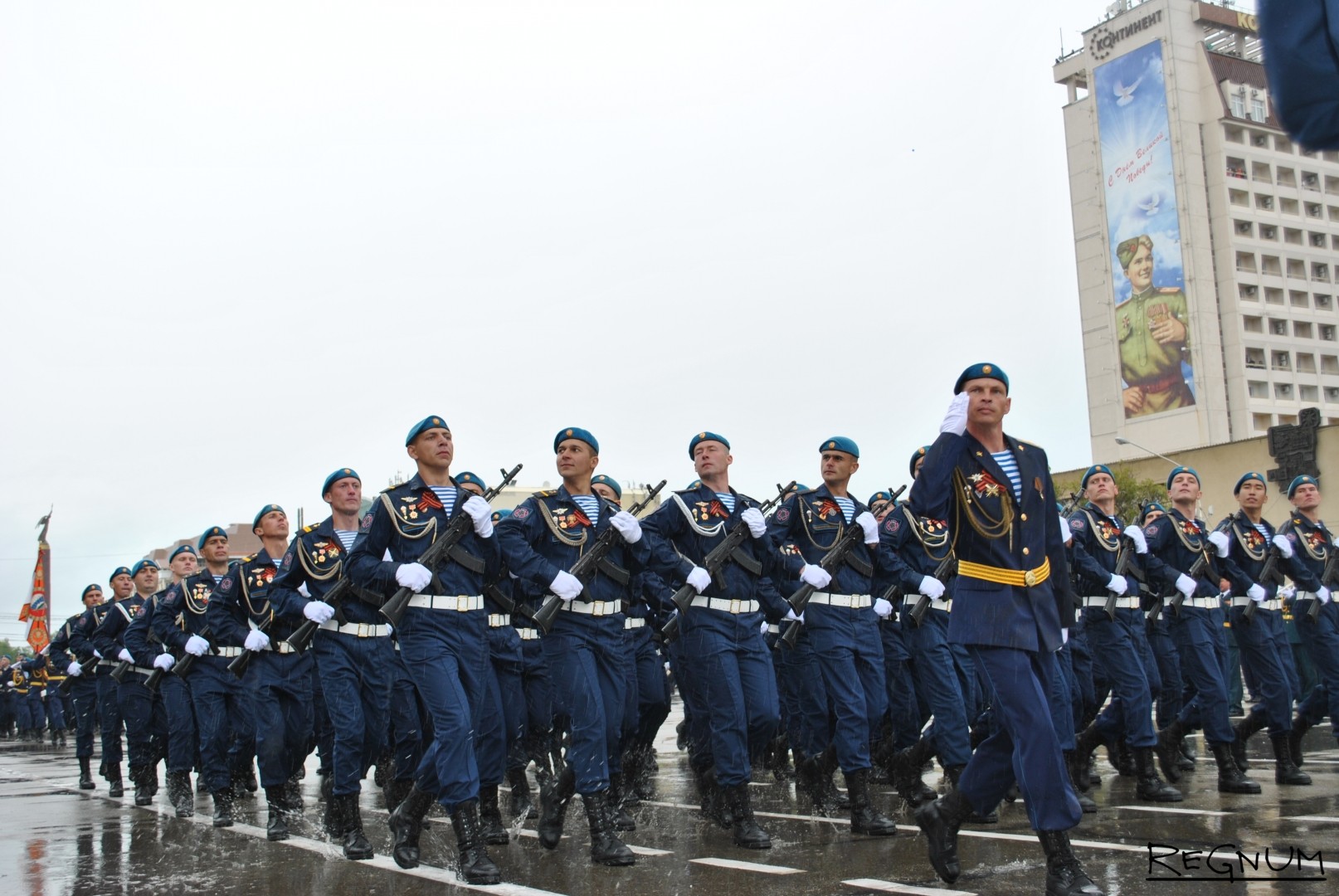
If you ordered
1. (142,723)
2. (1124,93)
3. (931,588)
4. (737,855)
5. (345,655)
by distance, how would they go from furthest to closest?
(1124,93) → (142,723) → (931,588) → (345,655) → (737,855)

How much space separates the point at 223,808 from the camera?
9781mm

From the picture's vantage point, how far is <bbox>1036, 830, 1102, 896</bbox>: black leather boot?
16.9 feet

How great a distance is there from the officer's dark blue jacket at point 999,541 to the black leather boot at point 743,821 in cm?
188

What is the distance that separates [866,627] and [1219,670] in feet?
8.42

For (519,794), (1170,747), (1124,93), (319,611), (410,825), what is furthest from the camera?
(1124,93)

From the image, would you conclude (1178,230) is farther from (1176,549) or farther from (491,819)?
(491,819)

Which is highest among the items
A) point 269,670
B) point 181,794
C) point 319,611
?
point 319,611

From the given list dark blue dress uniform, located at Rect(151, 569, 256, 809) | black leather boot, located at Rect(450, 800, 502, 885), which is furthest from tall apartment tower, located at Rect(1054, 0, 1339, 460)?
black leather boot, located at Rect(450, 800, 502, 885)

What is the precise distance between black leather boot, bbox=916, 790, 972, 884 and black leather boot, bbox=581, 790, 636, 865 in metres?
1.71

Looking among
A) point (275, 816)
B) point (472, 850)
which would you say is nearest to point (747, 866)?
point (472, 850)

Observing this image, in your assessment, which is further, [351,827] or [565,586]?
[351,827]

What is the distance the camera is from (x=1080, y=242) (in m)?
87.9

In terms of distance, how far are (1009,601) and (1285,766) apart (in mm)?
4481

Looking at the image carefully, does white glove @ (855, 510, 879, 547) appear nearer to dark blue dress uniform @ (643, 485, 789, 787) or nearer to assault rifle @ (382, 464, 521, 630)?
dark blue dress uniform @ (643, 485, 789, 787)
